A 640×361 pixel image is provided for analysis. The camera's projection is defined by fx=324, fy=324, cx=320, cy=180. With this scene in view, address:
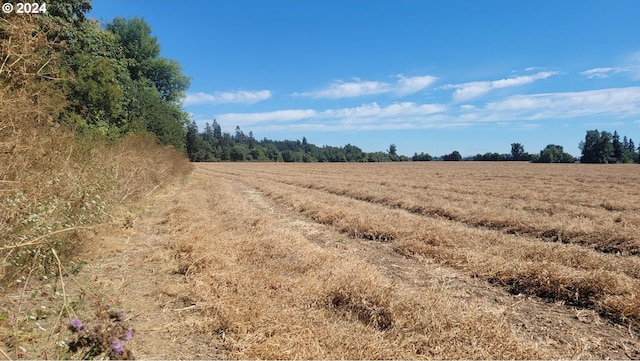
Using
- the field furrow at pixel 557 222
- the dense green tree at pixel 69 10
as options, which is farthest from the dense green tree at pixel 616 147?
the dense green tree at pixel 69 10

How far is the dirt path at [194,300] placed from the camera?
10.6 ft

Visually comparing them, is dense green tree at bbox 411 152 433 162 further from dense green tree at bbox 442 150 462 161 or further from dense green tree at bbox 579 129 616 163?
dense green tree at bbox 579 129 616 163

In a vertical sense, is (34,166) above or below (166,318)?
above

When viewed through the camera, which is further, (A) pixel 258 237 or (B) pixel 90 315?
(A) pixel 258 237

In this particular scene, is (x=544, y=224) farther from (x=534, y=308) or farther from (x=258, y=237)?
(x=258, y=237)

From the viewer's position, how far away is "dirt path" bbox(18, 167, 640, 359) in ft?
10.6

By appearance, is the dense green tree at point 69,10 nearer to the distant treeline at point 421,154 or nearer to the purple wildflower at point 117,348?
the purple wildflower at point 117,348

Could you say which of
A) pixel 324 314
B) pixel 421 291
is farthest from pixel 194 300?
pixel 421 291

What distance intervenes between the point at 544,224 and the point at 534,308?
541cm

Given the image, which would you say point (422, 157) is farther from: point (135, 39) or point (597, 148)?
point (135, 39)

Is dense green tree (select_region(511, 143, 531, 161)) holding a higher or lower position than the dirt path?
higher

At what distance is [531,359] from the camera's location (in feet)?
9.95

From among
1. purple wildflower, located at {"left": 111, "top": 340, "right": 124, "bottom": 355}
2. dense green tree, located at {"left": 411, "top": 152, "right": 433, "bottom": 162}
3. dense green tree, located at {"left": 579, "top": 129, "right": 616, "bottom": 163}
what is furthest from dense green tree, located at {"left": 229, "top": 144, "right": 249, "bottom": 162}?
purple wildflower, located at {"left": 111, "top": 340, "right": 124, "bottom": 355}

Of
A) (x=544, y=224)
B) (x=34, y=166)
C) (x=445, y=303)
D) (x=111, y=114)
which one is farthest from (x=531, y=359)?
(x=111, y=114)
